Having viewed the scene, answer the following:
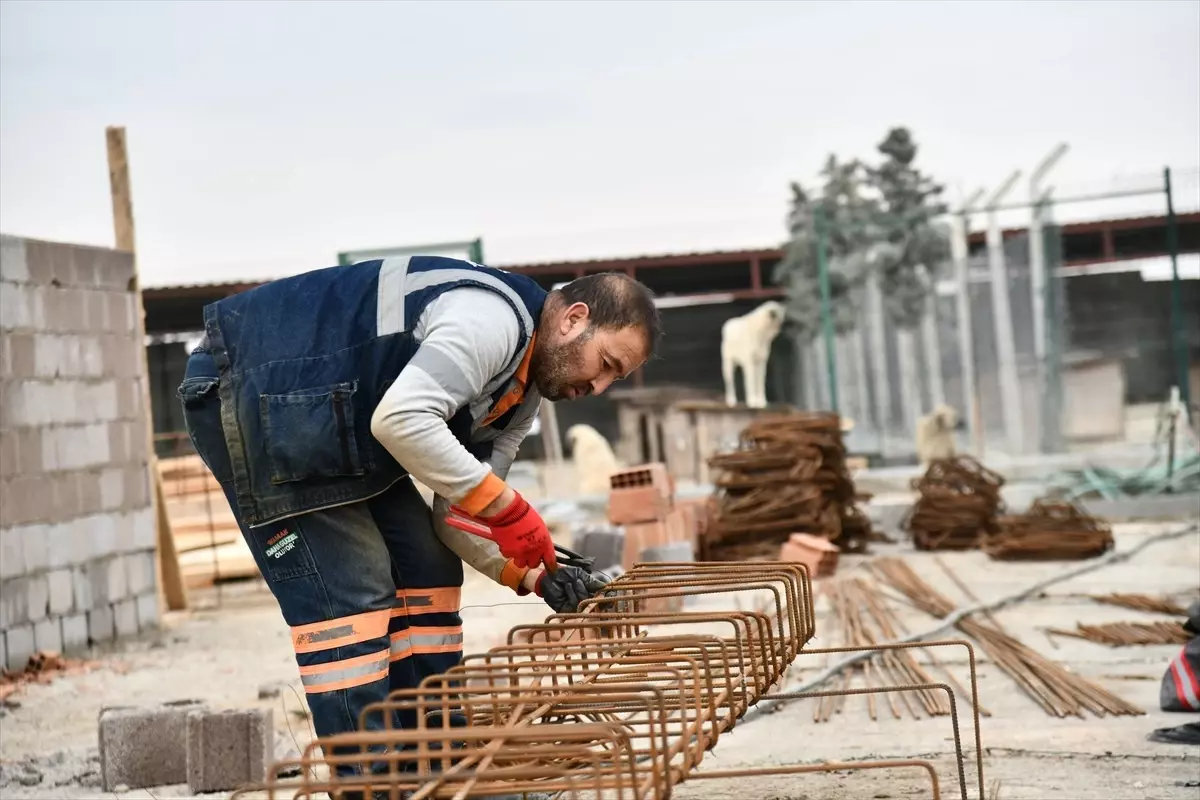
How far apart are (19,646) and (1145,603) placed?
635cm

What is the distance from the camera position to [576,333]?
3166 millimetres

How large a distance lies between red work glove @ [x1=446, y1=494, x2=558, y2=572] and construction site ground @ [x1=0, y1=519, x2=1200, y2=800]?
4.94 ft

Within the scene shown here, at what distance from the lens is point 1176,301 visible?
13102 millimetres

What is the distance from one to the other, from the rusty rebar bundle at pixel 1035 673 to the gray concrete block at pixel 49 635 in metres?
5.09

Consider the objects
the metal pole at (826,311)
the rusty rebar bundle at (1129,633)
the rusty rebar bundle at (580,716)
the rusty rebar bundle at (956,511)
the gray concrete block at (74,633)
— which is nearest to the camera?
the rusty rebar bundle at (580,716)

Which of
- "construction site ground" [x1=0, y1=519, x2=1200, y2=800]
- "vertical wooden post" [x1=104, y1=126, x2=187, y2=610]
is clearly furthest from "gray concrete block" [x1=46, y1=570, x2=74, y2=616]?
"vertical wooden post" [x1=104, y1=126, x2=187, y2=610]

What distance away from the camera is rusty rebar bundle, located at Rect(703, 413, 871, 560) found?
35.3 feet

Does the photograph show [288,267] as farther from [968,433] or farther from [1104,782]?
[1104,782]

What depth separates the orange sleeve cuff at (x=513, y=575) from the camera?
3.47 m

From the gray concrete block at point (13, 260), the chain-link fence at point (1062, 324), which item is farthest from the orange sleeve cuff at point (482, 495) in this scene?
the chain-link fence at point (1062, 324)

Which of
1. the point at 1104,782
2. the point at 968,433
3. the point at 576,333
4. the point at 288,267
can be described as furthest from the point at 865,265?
the point at 576,333

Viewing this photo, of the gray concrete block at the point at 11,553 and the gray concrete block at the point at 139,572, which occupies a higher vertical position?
the gray concrete block at the point at 11,553

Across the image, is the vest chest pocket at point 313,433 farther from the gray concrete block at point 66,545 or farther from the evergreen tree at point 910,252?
the evergreen tree at point 910,252

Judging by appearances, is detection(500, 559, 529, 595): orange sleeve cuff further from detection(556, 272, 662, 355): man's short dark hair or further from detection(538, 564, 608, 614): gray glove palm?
detection(556, 272, 662, 355): man's short dark hair
